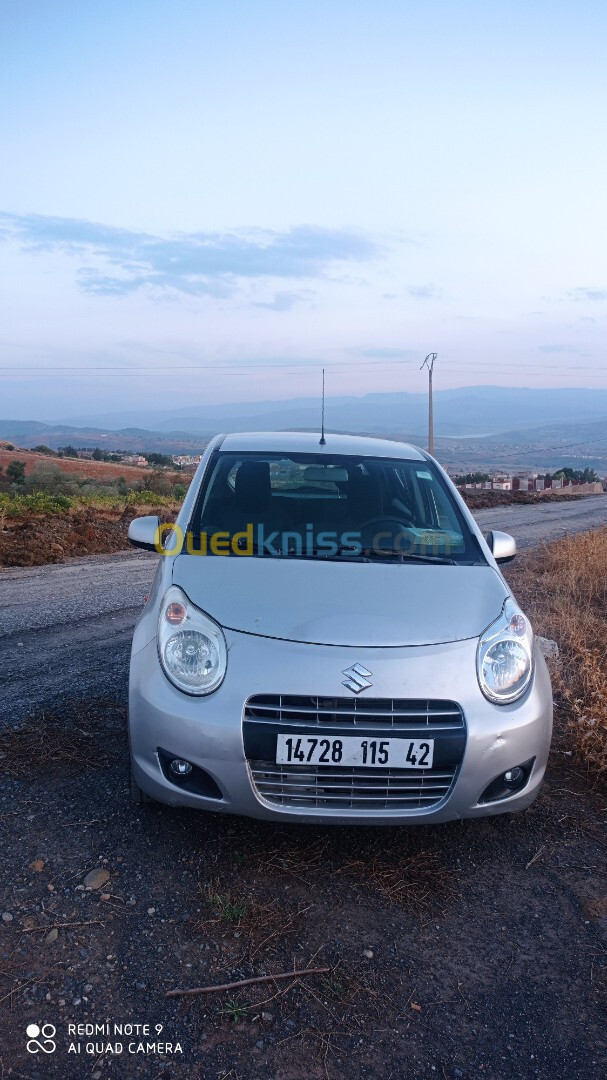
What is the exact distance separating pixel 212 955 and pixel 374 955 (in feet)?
1.66

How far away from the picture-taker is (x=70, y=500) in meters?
15.9

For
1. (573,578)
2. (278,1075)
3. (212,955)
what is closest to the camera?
(278,1075)

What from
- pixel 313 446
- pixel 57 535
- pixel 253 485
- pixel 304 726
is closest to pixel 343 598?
pixel 304 726

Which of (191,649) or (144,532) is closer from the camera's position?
(191,649)

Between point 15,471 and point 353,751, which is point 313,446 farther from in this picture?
point 15,471

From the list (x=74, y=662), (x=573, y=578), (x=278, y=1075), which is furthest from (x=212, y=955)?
(x=573, y=578)

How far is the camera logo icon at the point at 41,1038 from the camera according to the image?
203cm

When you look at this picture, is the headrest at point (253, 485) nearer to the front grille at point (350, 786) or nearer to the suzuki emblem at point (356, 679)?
the suzuki emblem at point (356, 679)

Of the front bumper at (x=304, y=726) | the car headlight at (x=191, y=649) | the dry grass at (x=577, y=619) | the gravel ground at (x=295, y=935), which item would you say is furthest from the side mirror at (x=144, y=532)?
the dry grass at (x=577, y=619)

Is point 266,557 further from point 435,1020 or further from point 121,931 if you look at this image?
point 435,1020

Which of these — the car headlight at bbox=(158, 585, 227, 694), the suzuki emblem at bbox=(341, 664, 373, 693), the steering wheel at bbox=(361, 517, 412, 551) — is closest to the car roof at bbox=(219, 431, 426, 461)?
the steering wheel at bbox=(361, 517, 412, 551)

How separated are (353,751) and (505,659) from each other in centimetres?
71

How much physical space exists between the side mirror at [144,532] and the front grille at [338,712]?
1.43 meters

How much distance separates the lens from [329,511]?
4.03 meters
